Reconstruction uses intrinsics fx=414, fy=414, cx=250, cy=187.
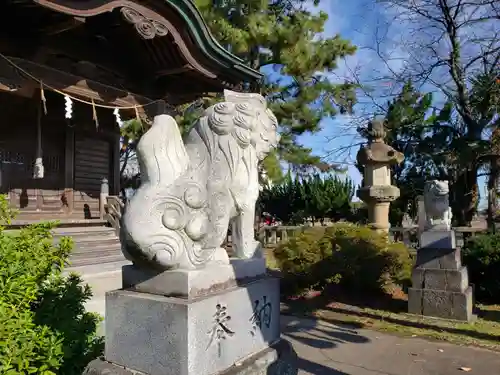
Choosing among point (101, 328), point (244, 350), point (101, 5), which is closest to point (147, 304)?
point (244, 350)

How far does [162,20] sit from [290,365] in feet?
19.3

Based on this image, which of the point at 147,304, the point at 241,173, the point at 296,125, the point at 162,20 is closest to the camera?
the point at 147,304

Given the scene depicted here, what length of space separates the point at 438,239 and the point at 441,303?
3.23ft

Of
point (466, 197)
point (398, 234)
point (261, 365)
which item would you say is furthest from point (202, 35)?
point (466, 197)

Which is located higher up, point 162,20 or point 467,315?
point 162,20

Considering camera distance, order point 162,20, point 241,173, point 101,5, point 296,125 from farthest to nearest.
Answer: point 296,125 < point 162,20 < point 101,5 < point 241,173

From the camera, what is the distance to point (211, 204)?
249 centimetres

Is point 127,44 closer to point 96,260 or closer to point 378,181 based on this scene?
point 96,260

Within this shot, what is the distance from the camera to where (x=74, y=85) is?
664 cm

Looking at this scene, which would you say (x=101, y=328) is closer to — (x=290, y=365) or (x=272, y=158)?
(x=290, y=365)

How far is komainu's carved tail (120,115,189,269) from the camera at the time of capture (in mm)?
2215

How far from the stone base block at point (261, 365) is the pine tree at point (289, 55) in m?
8.74

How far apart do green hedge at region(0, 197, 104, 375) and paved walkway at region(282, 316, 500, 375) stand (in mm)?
2438

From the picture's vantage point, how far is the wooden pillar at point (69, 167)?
26.1ft
